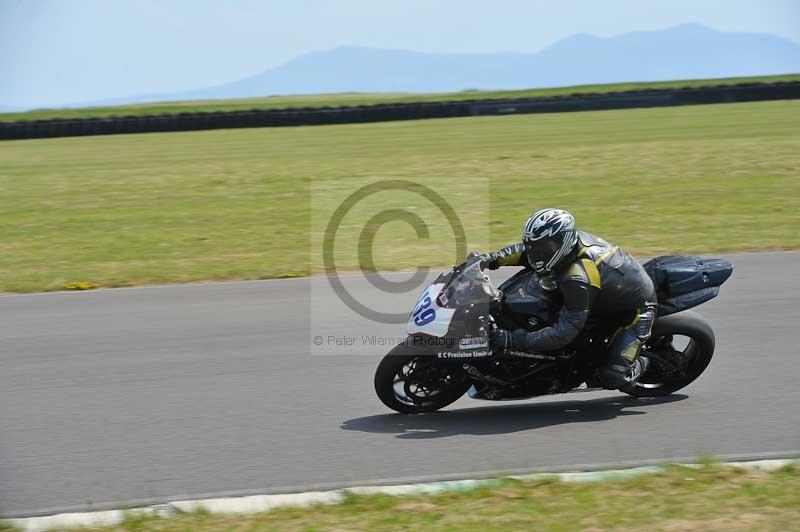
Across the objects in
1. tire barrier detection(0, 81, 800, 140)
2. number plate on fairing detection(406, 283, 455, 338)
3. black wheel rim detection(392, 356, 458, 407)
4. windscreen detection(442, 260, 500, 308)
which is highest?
tire barrier detection(0, 81, 800, 140)

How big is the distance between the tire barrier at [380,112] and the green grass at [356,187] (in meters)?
2.99

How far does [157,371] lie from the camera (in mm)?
7840

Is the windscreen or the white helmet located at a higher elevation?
the white helmet

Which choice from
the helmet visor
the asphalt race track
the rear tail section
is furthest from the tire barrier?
the helmet visor

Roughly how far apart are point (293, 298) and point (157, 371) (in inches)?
108

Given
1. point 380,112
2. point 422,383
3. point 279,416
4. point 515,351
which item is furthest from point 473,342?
point 380,112

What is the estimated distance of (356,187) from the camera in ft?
65.0

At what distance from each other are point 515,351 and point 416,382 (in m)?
0.72

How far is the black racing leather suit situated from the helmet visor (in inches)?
4.6

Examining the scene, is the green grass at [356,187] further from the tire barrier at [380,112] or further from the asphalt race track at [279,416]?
the asphalt race track at [279,416]

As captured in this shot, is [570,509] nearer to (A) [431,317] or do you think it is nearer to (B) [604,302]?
(A) [431,317]

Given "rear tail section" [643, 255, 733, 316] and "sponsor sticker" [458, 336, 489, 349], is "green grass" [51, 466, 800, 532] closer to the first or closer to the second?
"sponsor sticker" [458, 336, 489, 349]

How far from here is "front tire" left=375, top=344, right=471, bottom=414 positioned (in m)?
6.24

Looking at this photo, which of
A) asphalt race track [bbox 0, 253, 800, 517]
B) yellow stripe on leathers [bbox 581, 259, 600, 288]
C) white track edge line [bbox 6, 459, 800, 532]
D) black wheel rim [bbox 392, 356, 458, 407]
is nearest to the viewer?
white track edge line [bbox 6, 459, 800, 532]
